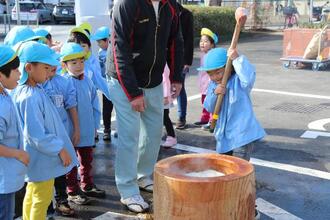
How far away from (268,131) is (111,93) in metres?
3.12

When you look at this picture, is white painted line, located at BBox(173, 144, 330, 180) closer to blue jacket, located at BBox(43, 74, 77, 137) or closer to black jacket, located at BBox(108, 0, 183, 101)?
black jacket, located at BBox(108, 0, 183, 101)

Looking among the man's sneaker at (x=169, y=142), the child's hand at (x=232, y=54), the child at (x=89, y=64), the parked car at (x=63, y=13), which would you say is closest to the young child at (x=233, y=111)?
the child's hand at (x=232, y=54)

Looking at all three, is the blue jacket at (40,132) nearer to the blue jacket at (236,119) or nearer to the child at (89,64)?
the blue jacket at (236,119)

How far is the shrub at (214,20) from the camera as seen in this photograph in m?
18.5

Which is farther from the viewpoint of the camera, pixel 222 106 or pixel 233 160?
pixel 222 106

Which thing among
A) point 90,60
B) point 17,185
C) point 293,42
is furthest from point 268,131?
point 293,42

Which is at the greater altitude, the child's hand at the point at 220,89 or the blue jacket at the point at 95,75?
the child's hand at the point at 220,89

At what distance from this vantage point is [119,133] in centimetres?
407

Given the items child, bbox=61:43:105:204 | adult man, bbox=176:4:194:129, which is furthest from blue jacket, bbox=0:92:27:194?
adult man, bbox=176:4:194:129

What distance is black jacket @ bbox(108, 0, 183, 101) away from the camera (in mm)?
3719

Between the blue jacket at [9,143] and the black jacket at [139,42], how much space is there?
3.43 feet

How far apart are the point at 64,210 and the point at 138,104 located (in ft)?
3.48

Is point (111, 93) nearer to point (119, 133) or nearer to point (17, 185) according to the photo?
point (119, 133)

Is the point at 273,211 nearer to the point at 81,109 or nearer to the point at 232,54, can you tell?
the point at 232,54
